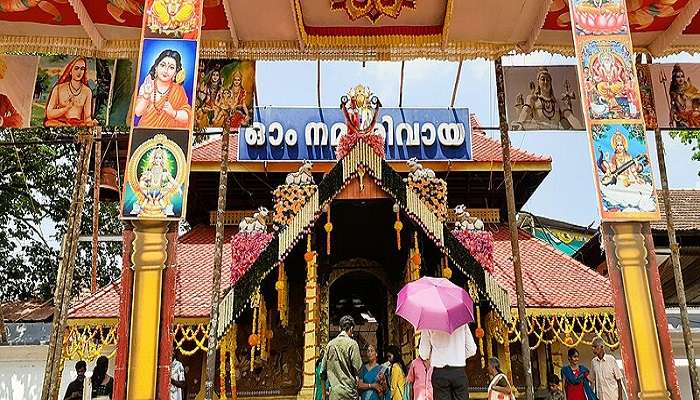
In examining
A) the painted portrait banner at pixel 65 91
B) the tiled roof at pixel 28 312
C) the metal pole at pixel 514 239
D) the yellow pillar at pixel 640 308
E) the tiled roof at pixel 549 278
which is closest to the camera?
the yellow pillar at pixel 640 308

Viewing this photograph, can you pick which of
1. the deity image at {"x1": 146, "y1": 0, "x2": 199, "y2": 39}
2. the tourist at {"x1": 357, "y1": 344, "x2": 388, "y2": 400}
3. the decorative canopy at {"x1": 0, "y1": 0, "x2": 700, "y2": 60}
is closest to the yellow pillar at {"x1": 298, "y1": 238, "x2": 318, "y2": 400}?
the tourist at {"x1": 357, "y1": 344, "x2": 388, "y2": 400}

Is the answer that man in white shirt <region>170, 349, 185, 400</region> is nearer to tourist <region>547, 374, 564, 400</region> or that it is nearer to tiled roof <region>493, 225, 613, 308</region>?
tiled roof <region>493, 225, 613, 308</region>

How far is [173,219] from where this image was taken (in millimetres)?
5102

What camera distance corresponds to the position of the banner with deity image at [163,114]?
5164mm

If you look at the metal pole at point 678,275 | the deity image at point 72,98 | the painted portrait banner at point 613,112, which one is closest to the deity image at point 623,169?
the painted portrait banner at point 613,112

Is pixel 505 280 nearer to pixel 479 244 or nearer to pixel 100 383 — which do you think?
pixel 479 244

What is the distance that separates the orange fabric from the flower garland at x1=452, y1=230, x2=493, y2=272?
5.28 metres

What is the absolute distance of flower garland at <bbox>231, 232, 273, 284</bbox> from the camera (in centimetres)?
955

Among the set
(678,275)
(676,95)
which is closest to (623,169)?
(678,275)

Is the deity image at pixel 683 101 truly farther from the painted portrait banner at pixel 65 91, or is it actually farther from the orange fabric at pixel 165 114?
the painted portrait banner at pixel 65 91

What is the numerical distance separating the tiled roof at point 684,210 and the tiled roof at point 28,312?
14.7 m

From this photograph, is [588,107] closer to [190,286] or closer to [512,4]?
[512,4]

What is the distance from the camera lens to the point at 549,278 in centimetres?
1170

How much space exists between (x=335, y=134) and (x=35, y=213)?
1147 cm
